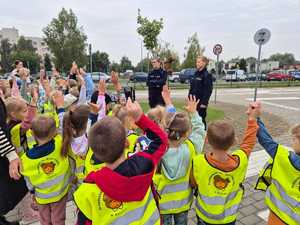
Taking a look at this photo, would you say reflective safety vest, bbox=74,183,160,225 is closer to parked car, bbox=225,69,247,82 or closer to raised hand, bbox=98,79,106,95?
raised hand, bbox=98,79,106,95

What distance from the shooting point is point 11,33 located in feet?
334

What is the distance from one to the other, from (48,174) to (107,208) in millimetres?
1114

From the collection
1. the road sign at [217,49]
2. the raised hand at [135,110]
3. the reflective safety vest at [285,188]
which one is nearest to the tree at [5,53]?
the road sign at [217,49]

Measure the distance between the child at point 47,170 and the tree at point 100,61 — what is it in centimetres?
5365

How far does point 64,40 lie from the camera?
39094 mm

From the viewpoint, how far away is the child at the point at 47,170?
7.74ft

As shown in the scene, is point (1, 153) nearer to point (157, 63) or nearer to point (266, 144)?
point (266, 144)

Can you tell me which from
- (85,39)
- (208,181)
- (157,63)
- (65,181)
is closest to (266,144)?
(208,181)

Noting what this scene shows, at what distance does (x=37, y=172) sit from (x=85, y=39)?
41.1m

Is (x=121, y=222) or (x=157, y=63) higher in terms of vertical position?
(x=157, y=63)

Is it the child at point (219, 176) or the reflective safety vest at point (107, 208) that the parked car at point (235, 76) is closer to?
the child at point (219, 176)

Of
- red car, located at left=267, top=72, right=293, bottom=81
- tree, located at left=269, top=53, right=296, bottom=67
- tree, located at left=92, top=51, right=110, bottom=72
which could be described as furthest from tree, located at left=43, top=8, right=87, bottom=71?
tree, located at left=269, top=53, right=296, bottom=67

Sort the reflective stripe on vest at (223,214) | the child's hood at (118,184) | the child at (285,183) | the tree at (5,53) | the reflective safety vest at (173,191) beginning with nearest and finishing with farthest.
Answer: the child's hood at (118,184)
the child at (285,183)
the reflective stripe on vest at (223,214)
the reflective safety vest at (173,191)
the tree at (5,53)

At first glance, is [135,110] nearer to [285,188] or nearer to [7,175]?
[285,188]
